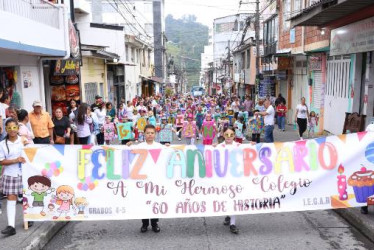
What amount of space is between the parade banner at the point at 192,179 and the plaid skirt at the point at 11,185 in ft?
0.52

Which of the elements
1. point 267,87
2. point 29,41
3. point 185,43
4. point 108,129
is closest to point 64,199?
point 29,41

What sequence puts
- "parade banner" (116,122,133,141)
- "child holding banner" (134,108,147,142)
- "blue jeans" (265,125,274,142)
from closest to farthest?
1. "blue jeans" (265,125,274,142)
2. "parade banner" (116,122,133,141)
3. "child holding banner" (134,108,147,142)

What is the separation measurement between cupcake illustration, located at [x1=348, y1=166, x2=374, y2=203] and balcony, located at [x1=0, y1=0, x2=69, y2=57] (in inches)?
270

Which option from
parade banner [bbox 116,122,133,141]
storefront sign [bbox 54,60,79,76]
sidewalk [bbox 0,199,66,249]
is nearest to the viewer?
sidewalk [bbox 0,199,66,249]

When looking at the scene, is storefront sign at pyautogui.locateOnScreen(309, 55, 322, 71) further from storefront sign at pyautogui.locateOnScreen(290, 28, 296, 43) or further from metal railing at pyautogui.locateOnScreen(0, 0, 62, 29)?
metal railing at pyautogui.locateOnScreen(0, 0, 62, 29)

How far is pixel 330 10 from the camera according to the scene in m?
10.0

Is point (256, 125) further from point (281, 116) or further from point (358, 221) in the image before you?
point (358, 221)

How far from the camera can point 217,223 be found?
243 inches

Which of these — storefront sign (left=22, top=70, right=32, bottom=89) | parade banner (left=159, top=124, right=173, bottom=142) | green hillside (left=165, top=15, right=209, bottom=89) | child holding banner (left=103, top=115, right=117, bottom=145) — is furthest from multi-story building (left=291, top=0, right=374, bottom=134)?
green hillside (left=165, top=15, right=209, bottom=89)

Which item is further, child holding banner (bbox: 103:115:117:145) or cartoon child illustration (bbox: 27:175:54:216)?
child holding banner (bbox: 103:115:117:145)

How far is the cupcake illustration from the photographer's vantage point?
5.80 m

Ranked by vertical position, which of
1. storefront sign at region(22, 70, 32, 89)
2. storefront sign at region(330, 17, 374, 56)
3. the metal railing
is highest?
the metal railing

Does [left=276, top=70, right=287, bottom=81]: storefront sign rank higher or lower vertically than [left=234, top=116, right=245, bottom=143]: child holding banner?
higher

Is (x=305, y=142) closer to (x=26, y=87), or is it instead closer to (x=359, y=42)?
(x=359, y=42)
